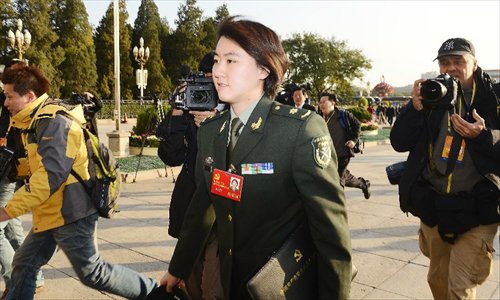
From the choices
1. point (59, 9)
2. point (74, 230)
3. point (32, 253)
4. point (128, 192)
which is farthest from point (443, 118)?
point (59, 9)

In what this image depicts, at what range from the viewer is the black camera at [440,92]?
9.12 feet

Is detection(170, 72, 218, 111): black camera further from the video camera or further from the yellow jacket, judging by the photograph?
the video camera

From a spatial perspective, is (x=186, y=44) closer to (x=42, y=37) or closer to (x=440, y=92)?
(x=42, y=37)

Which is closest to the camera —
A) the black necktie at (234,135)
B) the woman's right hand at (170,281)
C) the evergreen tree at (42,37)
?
the black necktie at (234,135)

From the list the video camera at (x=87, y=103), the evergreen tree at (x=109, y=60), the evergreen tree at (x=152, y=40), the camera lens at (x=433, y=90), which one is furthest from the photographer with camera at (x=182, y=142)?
the evergreen tree at (x=109, y=60)

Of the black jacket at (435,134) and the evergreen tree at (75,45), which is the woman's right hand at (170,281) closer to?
the black jacket at (435,134)

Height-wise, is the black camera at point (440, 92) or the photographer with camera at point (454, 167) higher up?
the black camera at point (440, 92)

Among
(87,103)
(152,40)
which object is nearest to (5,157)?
(87,103)

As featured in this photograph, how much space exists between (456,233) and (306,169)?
68.9 inches

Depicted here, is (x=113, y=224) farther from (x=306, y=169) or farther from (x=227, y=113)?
(x=306, y=169)

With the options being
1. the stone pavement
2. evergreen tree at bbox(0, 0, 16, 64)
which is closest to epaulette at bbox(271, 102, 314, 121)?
the stone pavement

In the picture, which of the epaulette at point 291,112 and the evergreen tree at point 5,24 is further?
the evergreen tree at point 5,24

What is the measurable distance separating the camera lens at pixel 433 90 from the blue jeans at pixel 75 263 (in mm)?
2388

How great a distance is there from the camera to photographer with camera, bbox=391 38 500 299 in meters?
2.88
